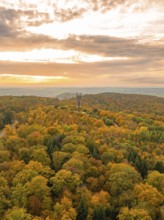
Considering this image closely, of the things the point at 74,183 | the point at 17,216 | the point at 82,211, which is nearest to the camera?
the point at 17,216

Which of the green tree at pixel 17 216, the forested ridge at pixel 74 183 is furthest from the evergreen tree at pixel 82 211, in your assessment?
the green tree at pixel 17 216

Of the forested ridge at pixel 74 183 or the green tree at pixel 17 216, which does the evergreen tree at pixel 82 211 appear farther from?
the green tree at pixel 17 216

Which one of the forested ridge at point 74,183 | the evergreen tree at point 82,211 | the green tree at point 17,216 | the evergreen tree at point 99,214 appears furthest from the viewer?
the forested ridge at point 74,183

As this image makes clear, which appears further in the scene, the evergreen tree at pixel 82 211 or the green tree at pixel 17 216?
the evergreen tree at pixel 82 211

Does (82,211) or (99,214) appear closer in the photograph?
(99,214)

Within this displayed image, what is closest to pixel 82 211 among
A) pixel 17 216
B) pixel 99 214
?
pixel 99 214

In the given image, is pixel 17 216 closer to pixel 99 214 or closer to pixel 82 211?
pixel 82 211

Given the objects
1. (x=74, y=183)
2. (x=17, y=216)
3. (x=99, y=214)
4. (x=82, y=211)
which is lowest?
(x=82, y=211)

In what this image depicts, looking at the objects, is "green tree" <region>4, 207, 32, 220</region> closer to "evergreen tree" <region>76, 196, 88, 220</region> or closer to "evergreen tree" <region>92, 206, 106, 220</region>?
"evergreen tree" <region>76, 196, 88, 220</region>

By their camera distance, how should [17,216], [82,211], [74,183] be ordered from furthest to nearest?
[74,183]
[82,211]
[17,216]

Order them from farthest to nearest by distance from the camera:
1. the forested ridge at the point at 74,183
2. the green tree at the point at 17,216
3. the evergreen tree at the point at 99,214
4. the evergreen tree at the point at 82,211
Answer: the forested ridge at the point at 74,183 < the evergreen tree at the point at 82,211 < the evergreen tree at the point at 99,214 < the green tree at the point at 17,216

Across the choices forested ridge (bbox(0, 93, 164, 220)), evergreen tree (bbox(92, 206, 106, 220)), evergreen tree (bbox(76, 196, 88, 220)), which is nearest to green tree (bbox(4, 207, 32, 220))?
forested ridge (bbox(0, 93, 164, 220))

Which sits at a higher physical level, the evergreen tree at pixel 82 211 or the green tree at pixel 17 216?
the green tree at pixel 17 216
